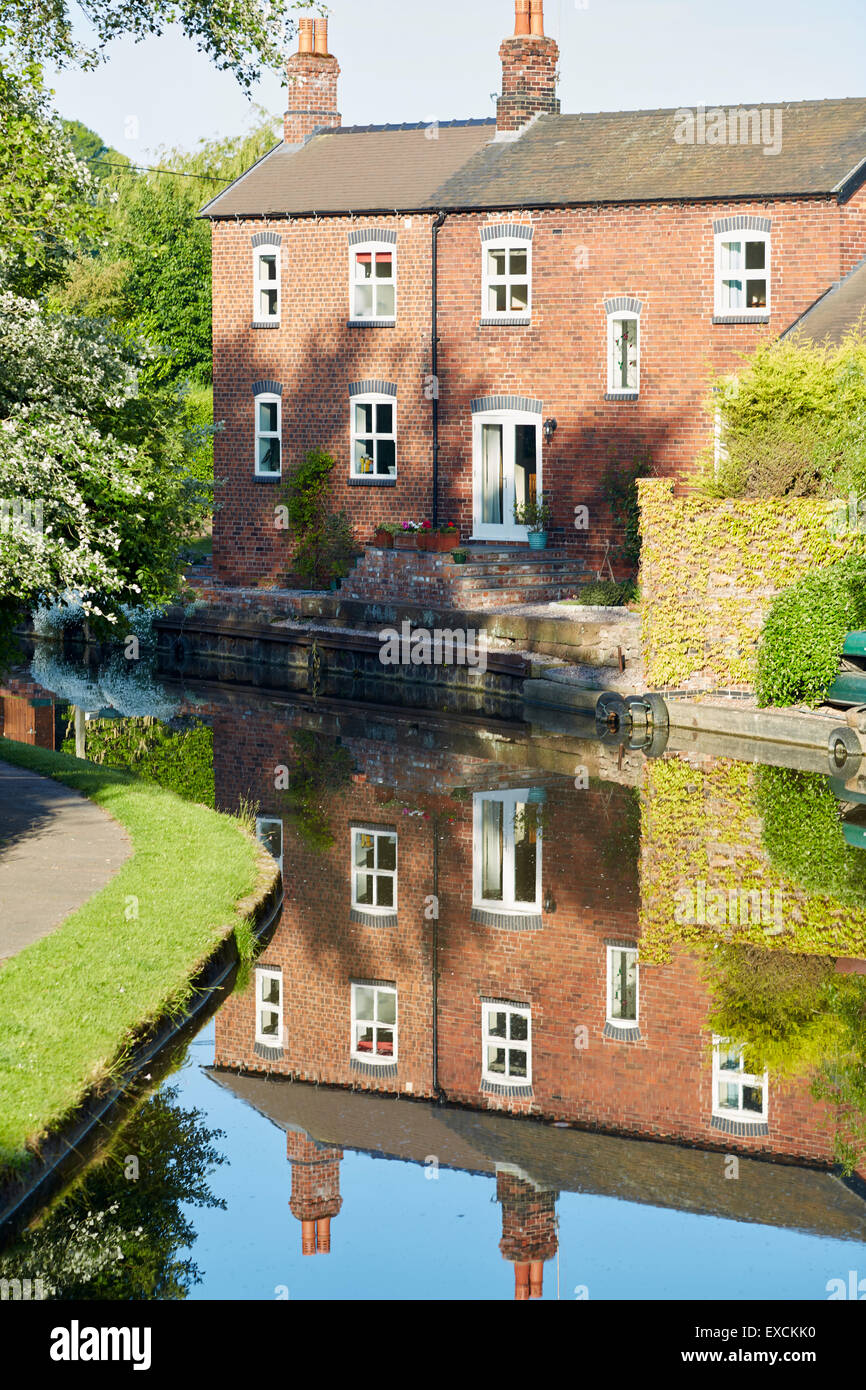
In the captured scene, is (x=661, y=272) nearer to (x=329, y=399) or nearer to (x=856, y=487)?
(x=329, y=399)

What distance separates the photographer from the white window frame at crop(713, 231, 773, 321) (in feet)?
98.2

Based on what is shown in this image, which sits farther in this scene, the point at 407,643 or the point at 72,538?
the point at 407,643

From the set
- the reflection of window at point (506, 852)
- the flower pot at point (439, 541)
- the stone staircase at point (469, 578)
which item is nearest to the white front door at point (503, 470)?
the stone staircase at point (469, 578)

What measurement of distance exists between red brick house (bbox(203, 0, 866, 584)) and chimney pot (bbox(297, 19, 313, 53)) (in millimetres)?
83

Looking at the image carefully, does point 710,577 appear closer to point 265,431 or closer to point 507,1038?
point 507,1038

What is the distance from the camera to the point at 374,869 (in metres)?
14.4

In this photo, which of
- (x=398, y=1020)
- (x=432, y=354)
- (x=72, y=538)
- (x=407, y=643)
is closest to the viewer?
(x=398, y=1020)

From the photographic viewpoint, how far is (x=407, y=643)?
28703 millimetres

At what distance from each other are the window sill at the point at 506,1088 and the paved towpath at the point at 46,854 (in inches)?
122

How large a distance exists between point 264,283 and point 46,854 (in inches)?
952

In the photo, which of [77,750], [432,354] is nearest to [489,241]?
[432,354]

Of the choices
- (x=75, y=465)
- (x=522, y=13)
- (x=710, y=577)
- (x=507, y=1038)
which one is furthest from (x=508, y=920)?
(x=522, y=13)

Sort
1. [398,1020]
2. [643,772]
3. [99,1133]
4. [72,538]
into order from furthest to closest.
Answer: [643,772] < [72,538] < [398,1020] < [99,1133]

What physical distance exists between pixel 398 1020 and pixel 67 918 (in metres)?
2.36
